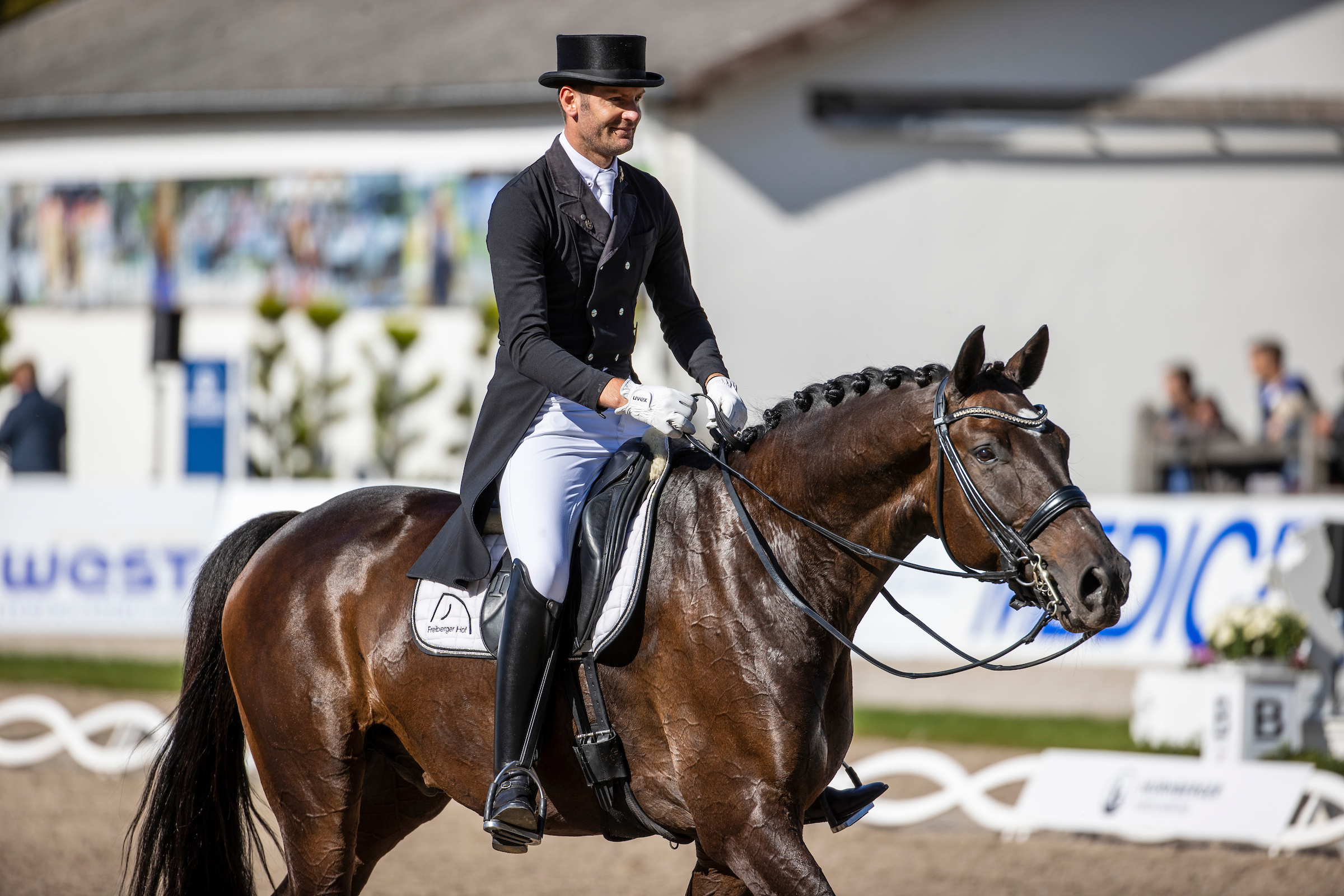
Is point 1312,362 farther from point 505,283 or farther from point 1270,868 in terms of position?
point 505,283

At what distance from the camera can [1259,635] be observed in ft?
28.1

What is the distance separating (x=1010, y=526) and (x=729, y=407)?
2.91 feet

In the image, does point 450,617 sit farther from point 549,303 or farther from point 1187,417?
point 1187,417

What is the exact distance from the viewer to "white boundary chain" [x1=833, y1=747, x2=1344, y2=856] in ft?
23.9

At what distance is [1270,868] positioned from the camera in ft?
22.5

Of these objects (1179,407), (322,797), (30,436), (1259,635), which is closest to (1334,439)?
(1179,407)

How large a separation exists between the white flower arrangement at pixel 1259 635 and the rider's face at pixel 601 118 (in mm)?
5983

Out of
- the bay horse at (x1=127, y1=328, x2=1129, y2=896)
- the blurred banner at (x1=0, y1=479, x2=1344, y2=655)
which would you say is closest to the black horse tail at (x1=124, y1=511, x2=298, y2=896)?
the bay horse at (x1=127, y1=328, x2=1129, y2=896)

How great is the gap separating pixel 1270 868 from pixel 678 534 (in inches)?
171

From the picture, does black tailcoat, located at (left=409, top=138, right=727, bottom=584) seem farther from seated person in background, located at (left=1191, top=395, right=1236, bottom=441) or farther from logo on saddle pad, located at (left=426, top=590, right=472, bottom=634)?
seated person in background, located at (left=1191, top=395, right=1236, bottom=441)

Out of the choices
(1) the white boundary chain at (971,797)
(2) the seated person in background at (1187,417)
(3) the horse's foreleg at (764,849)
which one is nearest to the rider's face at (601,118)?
(3) the horse's foreleg at (764,849)

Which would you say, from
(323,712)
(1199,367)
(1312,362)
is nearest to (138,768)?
(323,712)

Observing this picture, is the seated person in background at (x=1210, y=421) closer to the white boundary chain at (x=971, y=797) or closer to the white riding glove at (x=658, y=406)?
the white boundary chain at (x=971, y=797)

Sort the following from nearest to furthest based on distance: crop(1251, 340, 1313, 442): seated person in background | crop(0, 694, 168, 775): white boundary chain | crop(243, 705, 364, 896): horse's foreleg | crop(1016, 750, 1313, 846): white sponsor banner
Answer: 1. crop(243, 705, 364, 896): horse's foreleg
2. crop(1016, 750, 1313, 846): white sponsor banner
3. crop(0, 694, 168, 775): white boundary chain
4. crop(1251, 340, 1313, 442): seated person in background
